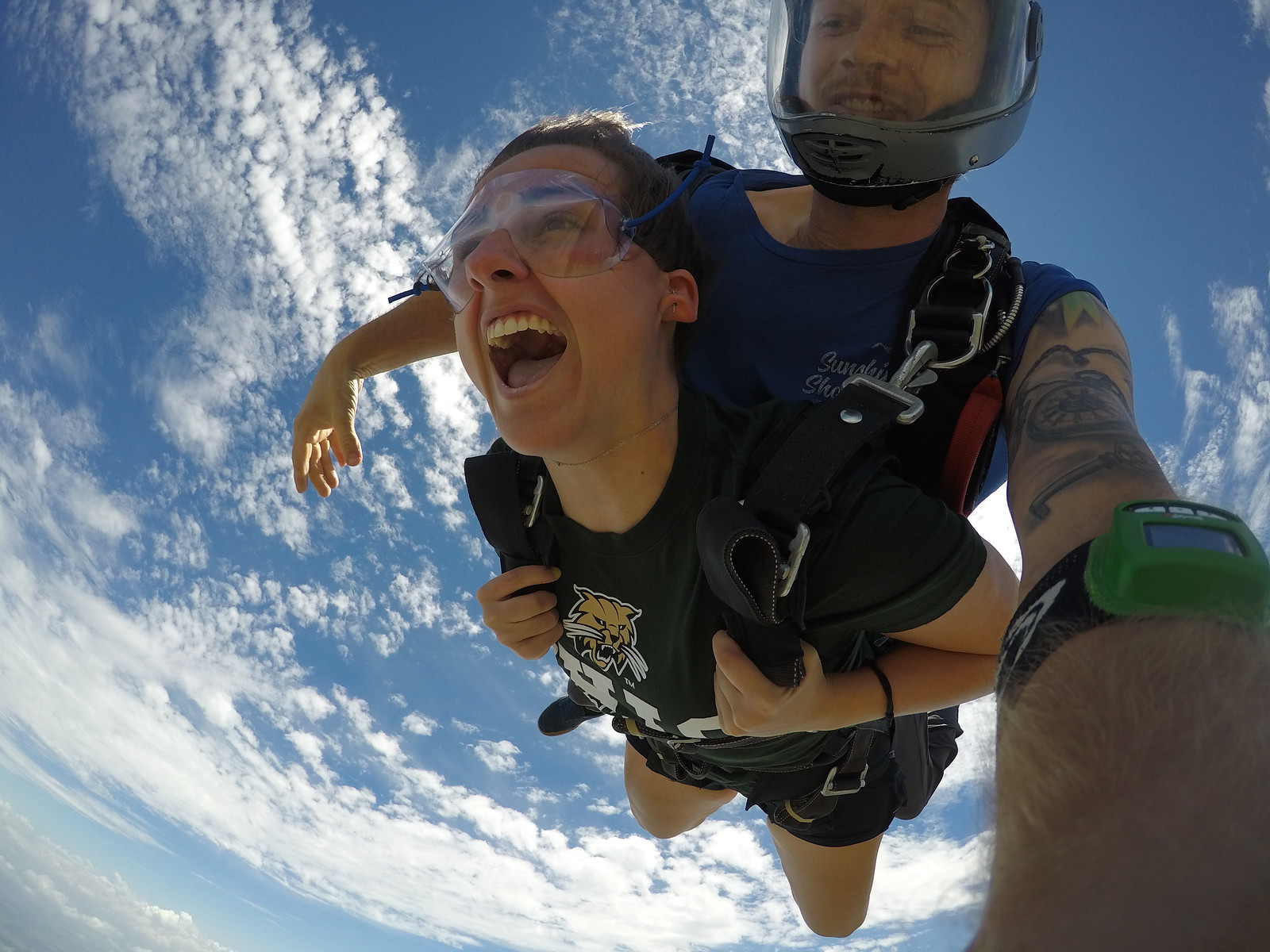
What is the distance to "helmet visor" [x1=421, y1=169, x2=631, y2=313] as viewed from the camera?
2.11 metres

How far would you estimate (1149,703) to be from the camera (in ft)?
2.58

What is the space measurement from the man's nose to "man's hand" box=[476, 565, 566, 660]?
2.55ft

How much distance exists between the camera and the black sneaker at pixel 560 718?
3.92 m

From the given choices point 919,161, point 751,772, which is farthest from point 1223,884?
point 751,772

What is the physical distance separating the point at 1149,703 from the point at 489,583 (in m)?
1.72

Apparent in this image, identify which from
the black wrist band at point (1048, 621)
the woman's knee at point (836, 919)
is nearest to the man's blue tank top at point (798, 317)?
the black wrist band at point (1048, 621)

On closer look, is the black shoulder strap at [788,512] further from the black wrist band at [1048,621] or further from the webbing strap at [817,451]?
the black wrist band at [1048,621]

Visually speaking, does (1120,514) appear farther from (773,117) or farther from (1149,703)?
(773,117)

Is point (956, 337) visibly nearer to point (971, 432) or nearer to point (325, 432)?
point (971, 432)

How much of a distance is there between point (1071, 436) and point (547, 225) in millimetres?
1334

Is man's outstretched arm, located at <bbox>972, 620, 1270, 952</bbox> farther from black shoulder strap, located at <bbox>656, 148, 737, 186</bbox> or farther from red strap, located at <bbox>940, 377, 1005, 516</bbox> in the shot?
black shoulder strap, located at <bbox>656, 148, 737, 186</bbox>

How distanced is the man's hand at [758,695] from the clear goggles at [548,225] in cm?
102

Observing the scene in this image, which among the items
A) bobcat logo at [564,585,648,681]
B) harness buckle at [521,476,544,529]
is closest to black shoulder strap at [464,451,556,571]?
harness buckle at [521,476,544,529]

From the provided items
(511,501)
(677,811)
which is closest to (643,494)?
(511,501)
